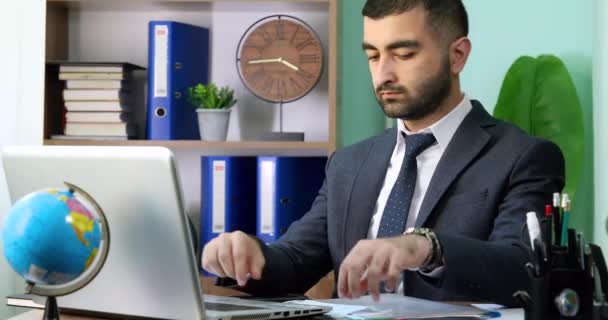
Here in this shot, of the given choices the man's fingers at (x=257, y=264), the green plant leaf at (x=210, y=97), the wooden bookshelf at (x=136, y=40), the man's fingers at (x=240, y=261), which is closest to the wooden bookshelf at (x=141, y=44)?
the wooden bookshelf at (x=136, y=40)

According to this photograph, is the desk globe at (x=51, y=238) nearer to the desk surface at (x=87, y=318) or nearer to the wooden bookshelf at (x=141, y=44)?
the desk surface at (x=87, y=318)

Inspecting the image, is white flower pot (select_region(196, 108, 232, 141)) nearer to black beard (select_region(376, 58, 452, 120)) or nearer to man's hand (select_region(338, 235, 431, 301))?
black beard (select_region(376, 58, 452, 120))

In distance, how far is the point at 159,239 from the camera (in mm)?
1377

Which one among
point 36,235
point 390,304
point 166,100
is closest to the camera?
point 36,235

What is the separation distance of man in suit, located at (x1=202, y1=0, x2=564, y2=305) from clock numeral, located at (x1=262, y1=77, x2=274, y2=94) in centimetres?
71

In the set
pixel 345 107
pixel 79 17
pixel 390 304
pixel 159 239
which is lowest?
pixel 390 304

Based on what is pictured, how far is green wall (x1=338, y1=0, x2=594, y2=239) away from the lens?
302cm

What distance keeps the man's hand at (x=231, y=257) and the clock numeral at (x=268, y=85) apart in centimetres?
138

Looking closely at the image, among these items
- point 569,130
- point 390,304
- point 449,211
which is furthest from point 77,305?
point 569,130

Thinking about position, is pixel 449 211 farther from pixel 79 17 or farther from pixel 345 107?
pixel 79 17

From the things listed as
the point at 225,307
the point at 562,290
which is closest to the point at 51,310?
the point at 225,307

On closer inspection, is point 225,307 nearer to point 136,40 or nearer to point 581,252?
point 581,252

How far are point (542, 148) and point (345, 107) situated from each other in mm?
1220

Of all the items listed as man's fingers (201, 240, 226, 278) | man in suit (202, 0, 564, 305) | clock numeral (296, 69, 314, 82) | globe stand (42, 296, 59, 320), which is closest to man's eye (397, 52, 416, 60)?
man in suit (202, 0, 564, 305)
